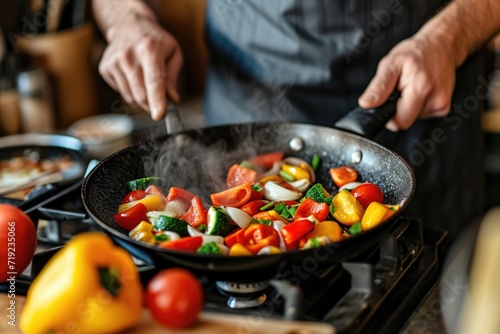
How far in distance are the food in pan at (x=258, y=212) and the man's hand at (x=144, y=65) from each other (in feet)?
0.92

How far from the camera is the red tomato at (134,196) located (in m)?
1.28

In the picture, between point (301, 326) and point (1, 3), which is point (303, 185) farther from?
point (1, 3)

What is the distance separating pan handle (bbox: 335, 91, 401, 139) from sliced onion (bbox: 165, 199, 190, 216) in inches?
16.3

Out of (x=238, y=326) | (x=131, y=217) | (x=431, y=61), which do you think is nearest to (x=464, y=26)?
(x=431, y=61)

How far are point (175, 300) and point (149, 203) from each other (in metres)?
0.40

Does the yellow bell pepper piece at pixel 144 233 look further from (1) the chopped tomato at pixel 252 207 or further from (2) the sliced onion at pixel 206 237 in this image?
(1) the chopped tomato at pixel 252 207

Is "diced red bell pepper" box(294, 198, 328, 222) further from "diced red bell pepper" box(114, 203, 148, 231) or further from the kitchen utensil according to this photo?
the kitchen utensil

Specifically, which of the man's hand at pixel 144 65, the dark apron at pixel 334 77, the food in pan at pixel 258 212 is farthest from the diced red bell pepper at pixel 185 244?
the dark apron at pixel 334 77

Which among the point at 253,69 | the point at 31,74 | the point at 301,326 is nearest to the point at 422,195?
the point at 253,69

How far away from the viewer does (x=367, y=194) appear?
124 centimetres

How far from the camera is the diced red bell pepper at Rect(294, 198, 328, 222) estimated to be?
3.84ft

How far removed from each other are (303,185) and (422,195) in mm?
609

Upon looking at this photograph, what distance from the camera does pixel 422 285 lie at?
1128mm

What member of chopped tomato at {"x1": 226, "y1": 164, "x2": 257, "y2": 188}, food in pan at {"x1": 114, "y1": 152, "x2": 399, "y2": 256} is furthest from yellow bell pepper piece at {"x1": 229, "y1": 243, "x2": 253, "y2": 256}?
chopped tomato at {"x1": 226, "y1": 164, "x2": 257, "y2": 188}
